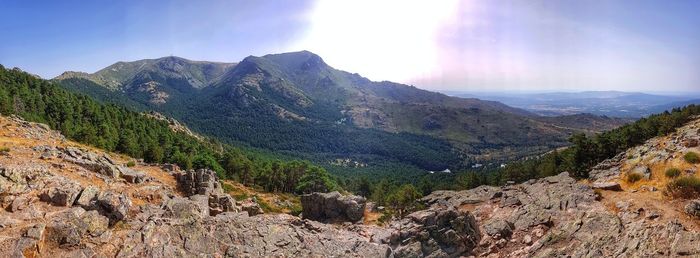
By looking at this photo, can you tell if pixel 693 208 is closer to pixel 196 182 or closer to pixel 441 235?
pixel 441 235

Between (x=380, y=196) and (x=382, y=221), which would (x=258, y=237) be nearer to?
Answer: (x=382, y=221)

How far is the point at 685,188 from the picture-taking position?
34688mm

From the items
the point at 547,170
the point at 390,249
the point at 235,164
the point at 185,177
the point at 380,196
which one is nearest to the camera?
the point at 390,249

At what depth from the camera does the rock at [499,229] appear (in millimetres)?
36812

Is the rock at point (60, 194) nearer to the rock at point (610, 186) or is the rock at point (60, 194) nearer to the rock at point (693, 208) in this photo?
the rock at point (693, 208)

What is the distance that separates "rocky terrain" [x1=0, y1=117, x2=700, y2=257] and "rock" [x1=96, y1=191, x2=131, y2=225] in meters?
0.09

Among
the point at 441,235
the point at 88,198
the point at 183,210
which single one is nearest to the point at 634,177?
the point at 441,235

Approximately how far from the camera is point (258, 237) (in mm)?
30812

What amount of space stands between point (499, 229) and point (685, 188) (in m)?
17.1

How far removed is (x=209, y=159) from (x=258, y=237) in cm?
6882

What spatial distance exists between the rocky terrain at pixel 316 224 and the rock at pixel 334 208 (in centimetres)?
14

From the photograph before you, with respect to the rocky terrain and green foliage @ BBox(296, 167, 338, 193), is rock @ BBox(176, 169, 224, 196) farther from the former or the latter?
green foliage @ BBox(296, 167, 338, 193)

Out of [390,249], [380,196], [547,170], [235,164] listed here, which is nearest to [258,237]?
[390,249]

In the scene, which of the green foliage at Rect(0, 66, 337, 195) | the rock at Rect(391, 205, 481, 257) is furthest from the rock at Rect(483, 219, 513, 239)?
the green foliage at Rect(0, 66, 337, 195)
